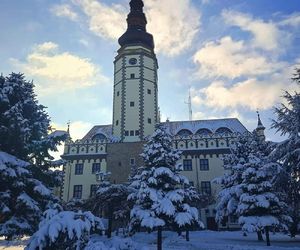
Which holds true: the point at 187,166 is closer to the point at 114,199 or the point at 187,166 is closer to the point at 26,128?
the point at 114,199

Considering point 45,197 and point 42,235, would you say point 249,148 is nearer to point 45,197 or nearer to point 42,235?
point 45,197

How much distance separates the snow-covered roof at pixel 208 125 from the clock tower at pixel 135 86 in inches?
271

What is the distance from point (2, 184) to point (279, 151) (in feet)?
45.8

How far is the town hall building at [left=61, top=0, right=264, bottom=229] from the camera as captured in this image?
122 feet

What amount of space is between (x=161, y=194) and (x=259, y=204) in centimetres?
720

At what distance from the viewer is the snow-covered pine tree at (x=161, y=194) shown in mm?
18078

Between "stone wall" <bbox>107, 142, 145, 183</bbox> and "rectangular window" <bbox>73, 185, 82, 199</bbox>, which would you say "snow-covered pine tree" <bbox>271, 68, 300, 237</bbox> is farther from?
"rectangular window" <bbox>73, 185, 82, 199</bbox>

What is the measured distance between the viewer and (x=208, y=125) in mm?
45000

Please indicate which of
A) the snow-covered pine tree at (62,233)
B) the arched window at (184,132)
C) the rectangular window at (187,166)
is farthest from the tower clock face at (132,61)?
the snow-covered pine tree at (62,233)

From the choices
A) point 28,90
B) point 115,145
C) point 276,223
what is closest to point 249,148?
point 276,223

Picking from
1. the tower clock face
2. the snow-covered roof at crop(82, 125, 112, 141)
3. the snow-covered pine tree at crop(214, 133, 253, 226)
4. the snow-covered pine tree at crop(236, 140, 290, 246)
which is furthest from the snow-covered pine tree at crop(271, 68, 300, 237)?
the snow-covered roof at crop(82, 125, 112, 141)

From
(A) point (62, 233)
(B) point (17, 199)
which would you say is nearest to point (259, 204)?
(B) point (17, 199)

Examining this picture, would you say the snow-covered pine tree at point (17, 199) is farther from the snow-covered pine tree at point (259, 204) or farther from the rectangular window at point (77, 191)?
the rectangular window at point (77, 191)

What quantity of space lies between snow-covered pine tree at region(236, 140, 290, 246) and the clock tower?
1675 centimetres
